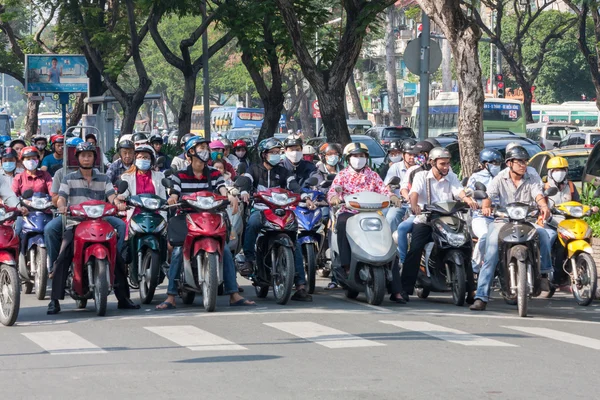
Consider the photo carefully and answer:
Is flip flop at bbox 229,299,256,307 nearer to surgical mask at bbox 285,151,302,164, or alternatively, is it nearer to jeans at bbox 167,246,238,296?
jeans at bbox 167,246,238,296

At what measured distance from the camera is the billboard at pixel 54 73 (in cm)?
3397

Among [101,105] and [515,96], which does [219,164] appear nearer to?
[101,105]

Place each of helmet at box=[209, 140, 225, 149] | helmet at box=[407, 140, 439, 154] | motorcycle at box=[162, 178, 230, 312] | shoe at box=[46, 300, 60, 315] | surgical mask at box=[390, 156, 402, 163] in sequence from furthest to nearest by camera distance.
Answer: surgical mask at box=[390, 156, 402, 163] → helmet at box=[209, 140, 225, 149] → helmet at box=[407, 140, 439, 154] → shoe at box=[46, 300, 60, 315] → motorcycle at box=[162, 178, 230, 312]

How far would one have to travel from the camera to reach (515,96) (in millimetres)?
77312

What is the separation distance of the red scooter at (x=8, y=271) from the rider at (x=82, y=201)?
74cm

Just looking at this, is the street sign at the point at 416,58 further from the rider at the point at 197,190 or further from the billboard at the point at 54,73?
the billboard at the point at 54,73

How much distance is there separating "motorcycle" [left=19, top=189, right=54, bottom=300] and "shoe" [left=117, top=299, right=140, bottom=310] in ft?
4.14

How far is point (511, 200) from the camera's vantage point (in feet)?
40.2

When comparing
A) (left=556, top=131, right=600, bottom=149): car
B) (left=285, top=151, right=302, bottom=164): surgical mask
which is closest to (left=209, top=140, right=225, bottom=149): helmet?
(left=285, top=151, right=302, bottom=164): surgical mask

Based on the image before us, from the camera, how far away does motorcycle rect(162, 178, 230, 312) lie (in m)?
11.5

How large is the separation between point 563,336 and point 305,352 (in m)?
2.59

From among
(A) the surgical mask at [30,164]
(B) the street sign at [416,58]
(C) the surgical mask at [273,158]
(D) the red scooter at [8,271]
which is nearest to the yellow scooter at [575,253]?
(C) the surgical mask at [273,158]

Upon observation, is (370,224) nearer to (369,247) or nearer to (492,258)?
(369,247)

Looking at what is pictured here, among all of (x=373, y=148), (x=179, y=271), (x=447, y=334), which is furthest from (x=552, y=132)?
(x=447, y=334)
